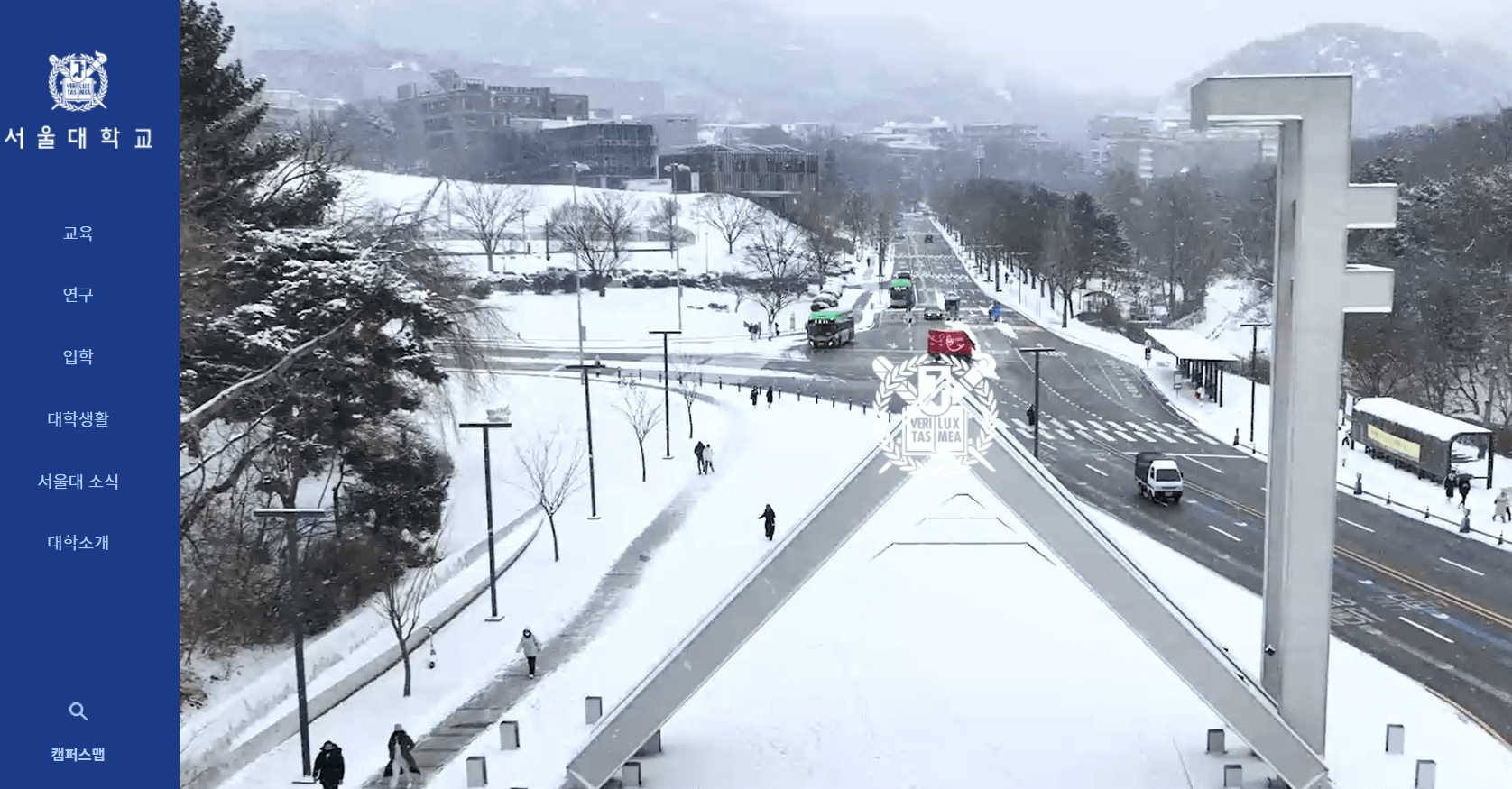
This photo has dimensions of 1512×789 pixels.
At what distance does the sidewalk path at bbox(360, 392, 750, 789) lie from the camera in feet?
56.7

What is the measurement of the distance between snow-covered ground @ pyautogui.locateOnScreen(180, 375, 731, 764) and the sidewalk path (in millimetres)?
792

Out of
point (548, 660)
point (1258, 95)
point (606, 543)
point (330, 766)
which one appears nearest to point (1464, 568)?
point (1258, 95)

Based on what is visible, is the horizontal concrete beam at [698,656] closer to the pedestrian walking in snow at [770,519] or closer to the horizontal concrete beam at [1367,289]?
the horizontal concrete beam at [1367,289]

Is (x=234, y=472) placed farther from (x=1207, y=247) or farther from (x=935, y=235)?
(x=935, y=235)

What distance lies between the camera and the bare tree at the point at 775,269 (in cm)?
7600

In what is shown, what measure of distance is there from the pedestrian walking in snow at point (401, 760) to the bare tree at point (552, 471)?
1154 cm

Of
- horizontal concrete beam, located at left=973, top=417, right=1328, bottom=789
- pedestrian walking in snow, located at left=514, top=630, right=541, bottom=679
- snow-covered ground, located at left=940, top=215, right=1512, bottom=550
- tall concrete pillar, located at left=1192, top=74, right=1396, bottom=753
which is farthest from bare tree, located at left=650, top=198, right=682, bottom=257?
horizontal concrete beam, located at left=973, top=417, right=1328, bottom=789

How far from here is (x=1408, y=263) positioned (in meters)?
65.1

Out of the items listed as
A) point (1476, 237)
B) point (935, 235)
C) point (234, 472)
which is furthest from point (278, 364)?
point (935, 235)

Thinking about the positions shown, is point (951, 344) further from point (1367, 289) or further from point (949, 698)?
point (1367, 289)

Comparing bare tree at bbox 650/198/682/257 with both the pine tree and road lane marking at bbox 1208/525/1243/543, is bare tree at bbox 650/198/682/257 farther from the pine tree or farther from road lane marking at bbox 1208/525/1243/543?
road lane marking at bbox 1208/525/1243/543

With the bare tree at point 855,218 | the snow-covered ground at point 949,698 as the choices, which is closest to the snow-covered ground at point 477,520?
the snow-covered ground at point 949,698

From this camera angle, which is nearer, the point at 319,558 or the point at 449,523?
the point at 319,558

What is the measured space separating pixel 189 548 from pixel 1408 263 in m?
64.6
